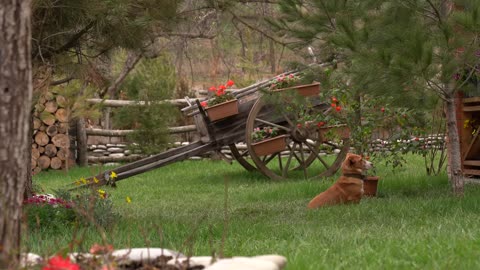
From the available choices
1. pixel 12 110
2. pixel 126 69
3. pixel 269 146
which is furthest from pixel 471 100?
pixel 126 69

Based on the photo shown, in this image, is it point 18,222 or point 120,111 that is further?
point 120,111

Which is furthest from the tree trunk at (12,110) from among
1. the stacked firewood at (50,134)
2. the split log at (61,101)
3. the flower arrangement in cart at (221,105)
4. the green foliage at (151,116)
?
the green foliage at (151,116)

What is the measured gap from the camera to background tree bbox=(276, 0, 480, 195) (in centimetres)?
Answer: 595

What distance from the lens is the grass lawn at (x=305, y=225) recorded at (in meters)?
4.43

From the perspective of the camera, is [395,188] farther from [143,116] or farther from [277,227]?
[143,116]

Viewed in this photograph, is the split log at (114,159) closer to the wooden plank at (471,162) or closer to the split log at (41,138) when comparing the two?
the split log at (41,138)

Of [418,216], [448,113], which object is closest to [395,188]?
[448,113]

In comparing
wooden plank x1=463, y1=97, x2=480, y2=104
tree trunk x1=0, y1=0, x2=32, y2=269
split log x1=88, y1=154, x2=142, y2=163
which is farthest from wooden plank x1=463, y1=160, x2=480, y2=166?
split log x1=88, y1=154, x2=142, y2=163

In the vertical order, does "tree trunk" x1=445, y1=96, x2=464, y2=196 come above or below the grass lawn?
above

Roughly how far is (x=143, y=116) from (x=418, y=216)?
27.2 feet

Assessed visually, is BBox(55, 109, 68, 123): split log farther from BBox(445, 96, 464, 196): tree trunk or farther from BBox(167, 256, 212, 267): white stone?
BBox(167, 256, 212, 267): white stone

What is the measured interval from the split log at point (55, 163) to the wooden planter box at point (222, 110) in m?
4.54

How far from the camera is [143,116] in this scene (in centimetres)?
1377

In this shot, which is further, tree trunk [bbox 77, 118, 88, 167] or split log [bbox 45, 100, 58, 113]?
tree trunk [bbox 77, 118, 88, 167]
